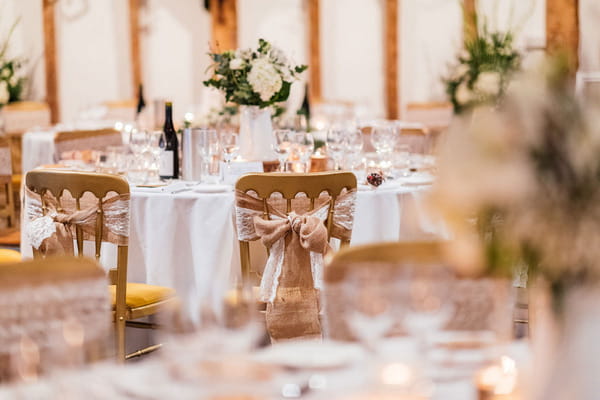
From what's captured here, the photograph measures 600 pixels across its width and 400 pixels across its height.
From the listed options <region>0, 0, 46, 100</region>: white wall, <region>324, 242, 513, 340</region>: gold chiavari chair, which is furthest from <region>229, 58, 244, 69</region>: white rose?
<region>0, 0, 46, 100</region>: white wall

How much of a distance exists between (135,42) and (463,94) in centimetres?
376

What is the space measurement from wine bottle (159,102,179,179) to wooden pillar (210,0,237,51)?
5672 mm

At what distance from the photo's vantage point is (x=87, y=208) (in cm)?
321

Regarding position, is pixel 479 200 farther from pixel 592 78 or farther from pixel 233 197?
pixel 592 78


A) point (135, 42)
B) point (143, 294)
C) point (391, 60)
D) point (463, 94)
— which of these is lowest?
point (143, 294)

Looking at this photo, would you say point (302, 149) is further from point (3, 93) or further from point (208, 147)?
point (3, 93)

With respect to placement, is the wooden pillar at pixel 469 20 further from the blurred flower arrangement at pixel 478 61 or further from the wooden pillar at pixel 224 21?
the wooden pillar at pixel 224 21

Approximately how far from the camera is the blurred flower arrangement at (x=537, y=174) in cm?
102

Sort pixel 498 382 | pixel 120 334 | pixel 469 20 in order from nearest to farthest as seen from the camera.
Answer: pixel 498 382, pixel 120 334, pixel 469 20

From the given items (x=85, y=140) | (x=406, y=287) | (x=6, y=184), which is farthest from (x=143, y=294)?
(x=6, y=184)

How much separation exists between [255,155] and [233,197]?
579 mm

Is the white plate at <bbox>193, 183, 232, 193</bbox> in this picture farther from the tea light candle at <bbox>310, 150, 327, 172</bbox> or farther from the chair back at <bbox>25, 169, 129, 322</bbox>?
the tea light candle at <bbox>310, 150, 327, 172</bbox>

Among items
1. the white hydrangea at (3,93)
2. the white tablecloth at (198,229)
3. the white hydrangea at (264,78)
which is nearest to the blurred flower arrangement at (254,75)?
the white hydrangea at (264,78)

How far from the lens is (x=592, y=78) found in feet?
25.3
